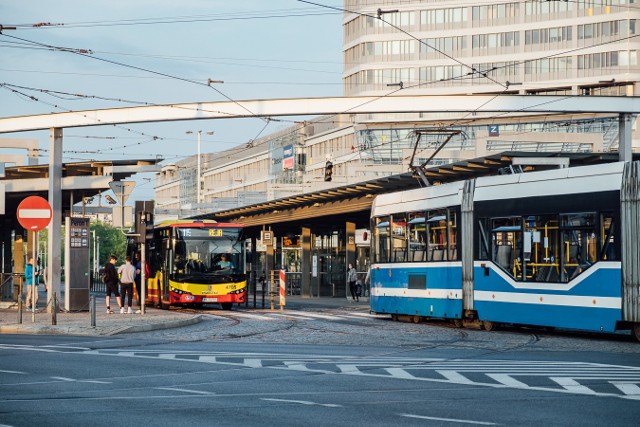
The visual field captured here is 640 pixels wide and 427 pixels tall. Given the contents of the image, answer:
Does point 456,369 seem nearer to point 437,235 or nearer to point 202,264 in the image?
point 437,235

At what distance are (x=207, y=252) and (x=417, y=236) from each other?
1211 cm

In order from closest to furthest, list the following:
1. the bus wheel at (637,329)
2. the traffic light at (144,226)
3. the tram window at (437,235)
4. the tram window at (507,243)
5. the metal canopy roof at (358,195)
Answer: the bus wheel at (637,329) → the tram window at (507,243) → the tram window at (437,235) → the traffic light at (144,226) → the metal canopy roof at (358,195)

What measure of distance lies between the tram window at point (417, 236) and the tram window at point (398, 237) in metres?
0.27

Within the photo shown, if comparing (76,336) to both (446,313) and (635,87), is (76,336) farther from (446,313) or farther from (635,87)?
(635,87)

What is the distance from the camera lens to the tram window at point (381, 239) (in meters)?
29.9

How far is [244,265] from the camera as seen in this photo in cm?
3903

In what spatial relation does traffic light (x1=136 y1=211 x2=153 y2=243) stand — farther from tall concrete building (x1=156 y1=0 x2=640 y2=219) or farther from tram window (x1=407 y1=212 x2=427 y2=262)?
tall concrete building (x1=156 y1=0 x2=640 y2=219)

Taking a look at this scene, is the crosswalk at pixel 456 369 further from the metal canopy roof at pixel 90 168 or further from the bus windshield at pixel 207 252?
the bus windshield at pixel 207 252

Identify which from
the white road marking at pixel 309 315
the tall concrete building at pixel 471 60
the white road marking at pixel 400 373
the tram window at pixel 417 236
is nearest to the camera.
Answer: the white road marking at pixel 400 373

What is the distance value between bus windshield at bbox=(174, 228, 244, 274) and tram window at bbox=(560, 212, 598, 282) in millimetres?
18098

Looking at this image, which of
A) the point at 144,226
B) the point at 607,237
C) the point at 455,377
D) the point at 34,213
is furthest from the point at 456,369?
the point at 144,226

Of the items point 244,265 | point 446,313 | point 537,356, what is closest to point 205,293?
point 244,265

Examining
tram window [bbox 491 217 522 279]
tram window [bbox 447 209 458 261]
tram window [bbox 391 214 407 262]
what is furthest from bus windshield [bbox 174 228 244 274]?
tram window [bbox 491 217 522 279]

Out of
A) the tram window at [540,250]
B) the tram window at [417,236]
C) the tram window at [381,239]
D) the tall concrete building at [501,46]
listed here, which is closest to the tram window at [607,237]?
the tram window at [540,250]
